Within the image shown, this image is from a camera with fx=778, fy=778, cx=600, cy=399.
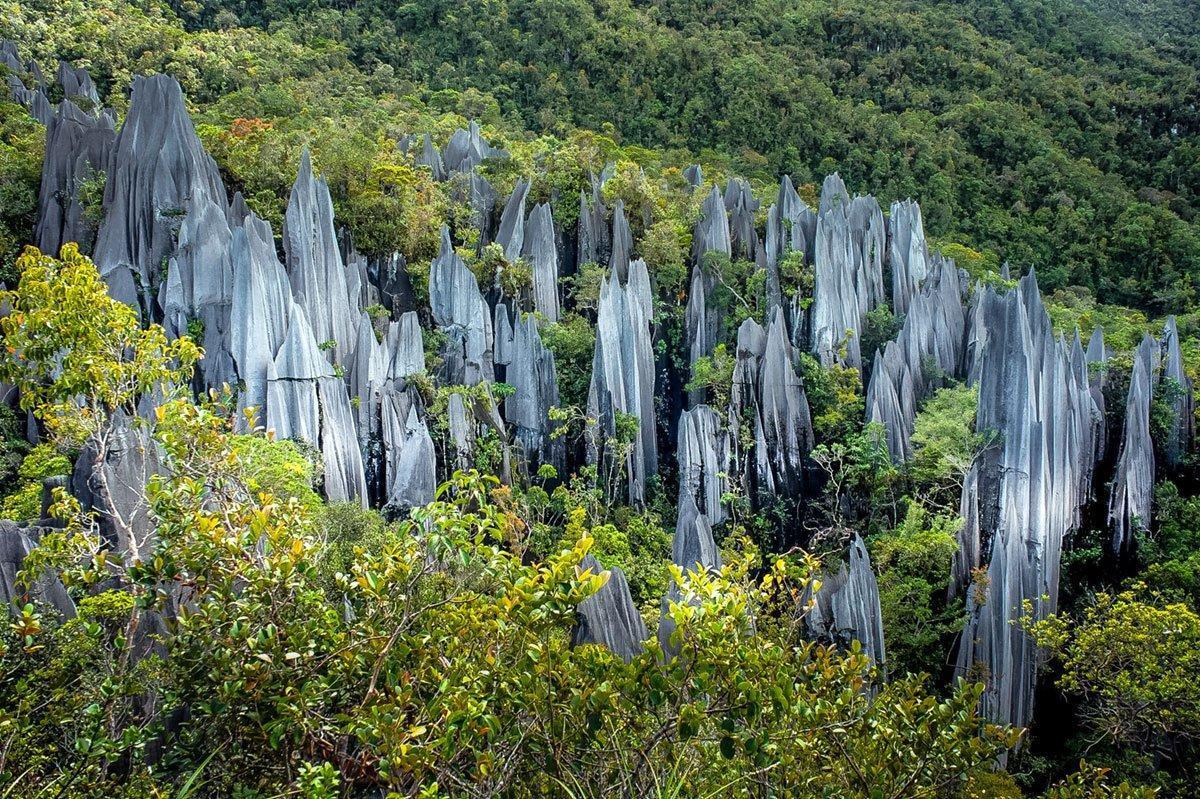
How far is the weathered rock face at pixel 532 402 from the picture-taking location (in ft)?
66.3

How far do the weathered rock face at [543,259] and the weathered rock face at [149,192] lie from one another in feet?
26.1

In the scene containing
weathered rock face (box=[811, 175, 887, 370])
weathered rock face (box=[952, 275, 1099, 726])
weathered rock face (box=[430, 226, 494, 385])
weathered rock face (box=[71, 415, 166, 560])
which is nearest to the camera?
weathered rock face (box=[71, 415, 166, 560])

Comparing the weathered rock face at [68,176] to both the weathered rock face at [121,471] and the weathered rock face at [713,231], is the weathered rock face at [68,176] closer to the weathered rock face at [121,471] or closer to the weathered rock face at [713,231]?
the weathered rock face at [121,471]

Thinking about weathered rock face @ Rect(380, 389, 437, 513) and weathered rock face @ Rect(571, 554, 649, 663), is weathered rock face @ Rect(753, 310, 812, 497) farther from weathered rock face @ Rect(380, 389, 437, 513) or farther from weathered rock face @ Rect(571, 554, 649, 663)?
weathered rock face @ Rect(571, 554, 649, 663)

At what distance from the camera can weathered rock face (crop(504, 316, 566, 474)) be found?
20203 millimetres

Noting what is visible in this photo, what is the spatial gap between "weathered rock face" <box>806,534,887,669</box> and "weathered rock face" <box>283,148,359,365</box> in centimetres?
1162

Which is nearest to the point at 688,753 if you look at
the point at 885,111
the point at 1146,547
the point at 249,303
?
the point at 249,303

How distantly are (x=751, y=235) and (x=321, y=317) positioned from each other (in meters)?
13.3

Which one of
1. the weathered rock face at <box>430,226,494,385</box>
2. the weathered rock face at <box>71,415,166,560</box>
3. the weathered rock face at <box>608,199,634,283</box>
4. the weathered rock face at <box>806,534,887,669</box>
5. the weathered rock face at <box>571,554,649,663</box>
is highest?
the weathered rock face at <box>608,199,634,283</box>

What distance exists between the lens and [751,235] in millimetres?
24375

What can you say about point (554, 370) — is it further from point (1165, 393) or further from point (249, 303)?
point (1165, 393)

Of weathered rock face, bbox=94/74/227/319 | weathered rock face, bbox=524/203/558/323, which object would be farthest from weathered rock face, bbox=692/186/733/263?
weathered rock face, bbox=94/74/227/319

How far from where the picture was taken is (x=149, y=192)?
1741cm

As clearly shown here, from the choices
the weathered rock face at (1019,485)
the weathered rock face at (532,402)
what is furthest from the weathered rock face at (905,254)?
the weathered rock face at (532,402)
